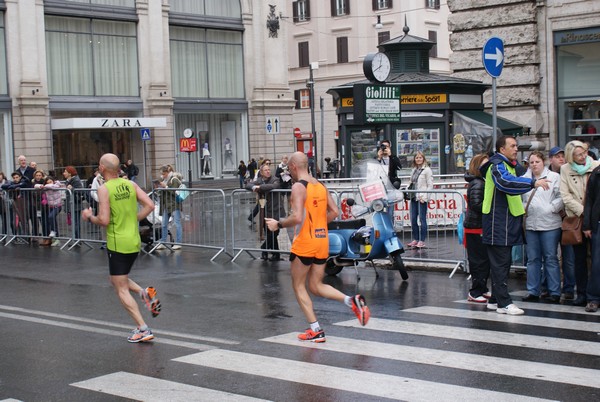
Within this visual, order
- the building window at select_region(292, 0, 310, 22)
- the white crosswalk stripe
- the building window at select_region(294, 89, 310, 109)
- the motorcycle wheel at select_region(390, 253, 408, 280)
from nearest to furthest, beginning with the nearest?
the white crosswalk stripe, the motorcycle wheel at select_region(390, 253, 408, 280), the building window at select_region(294, 89, 310, 109), the building window at select_region(292, 0, 310, 22)

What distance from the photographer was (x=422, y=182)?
1641cm

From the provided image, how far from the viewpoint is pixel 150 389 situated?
7055 mm

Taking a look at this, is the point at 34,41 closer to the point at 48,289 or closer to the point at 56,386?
the point at 48,289

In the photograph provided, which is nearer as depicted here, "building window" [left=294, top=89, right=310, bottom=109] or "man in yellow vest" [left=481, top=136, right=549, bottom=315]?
"man in yellow vest" [left=481, top=136, right=549, bottom=315]

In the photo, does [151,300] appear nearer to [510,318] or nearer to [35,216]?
[510,318]

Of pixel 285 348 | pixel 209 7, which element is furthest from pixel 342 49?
pixel 285 348

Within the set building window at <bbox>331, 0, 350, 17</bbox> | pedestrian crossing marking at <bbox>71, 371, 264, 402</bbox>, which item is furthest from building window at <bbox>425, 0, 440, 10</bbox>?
pedestrian crossing marking at <bbox>71, 371, 264, 402</bbox>

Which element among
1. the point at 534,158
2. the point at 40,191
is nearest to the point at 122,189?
the point at 534,158

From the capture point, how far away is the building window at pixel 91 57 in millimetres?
41094

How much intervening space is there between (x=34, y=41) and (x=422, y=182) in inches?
1099

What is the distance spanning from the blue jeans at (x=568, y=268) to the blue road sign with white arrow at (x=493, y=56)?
162 inches

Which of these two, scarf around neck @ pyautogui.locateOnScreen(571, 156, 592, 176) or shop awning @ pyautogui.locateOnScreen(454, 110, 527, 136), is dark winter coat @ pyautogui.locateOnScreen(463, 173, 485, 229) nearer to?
scarf around neck @ pyautogui.locateOnScreen(571, 156, 592, 176)

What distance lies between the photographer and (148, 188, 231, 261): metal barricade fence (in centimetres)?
1641

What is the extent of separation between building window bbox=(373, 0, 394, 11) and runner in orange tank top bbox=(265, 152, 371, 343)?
53.9 meters
